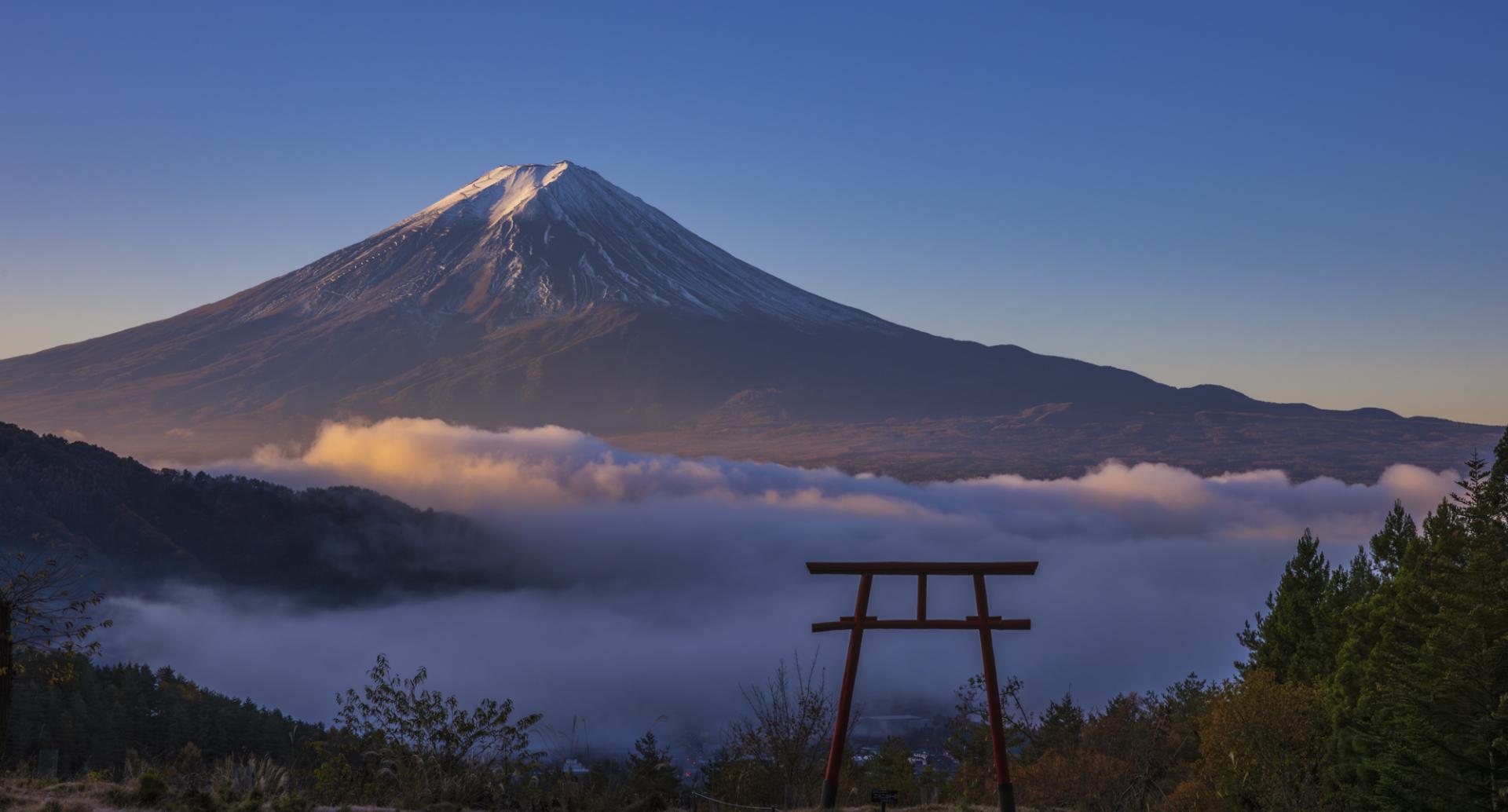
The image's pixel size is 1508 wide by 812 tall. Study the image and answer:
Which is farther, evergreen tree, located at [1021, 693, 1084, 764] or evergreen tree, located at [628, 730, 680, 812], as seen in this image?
evergreen tree, located at [1021, 693, 1084, 764]

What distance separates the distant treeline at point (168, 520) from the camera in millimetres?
155625

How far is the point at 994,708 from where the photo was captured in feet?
53.6

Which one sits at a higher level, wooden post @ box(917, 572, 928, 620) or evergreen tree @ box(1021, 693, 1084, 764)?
wooden post @ box(917, 572, 928, 620)

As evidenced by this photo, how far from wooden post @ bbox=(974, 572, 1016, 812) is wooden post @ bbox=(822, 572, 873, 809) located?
1.56 meters

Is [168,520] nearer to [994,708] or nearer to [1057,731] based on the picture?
[1057,731]

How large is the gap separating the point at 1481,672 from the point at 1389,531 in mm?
19415

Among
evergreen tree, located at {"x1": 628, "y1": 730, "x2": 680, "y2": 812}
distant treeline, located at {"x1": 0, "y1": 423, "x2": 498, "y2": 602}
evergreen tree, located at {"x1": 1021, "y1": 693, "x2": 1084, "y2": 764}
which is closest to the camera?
evergreen tree, located at {"x1": 628, "y1": 730, "x2": 680, "y2": 812}

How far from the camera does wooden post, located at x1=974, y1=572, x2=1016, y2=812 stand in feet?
53.4

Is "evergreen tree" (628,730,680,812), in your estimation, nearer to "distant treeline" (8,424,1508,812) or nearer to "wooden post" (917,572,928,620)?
"distant treeline" (8,424,1508,812)

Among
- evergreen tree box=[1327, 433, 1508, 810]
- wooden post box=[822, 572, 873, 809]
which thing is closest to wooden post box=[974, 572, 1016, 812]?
wooden post box=[822, 572, 873, 809]

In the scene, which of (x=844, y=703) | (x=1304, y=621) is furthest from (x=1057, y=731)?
(x=844, y=703)

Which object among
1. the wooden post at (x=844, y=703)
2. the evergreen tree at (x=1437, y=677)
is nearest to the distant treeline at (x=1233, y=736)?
the evergreen tree at (x=1437, y=677)

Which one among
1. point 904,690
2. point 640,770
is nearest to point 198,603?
point 904,690

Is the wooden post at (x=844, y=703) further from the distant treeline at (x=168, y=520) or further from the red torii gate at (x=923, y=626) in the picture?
the distant treeline at (x=168, y=520)
